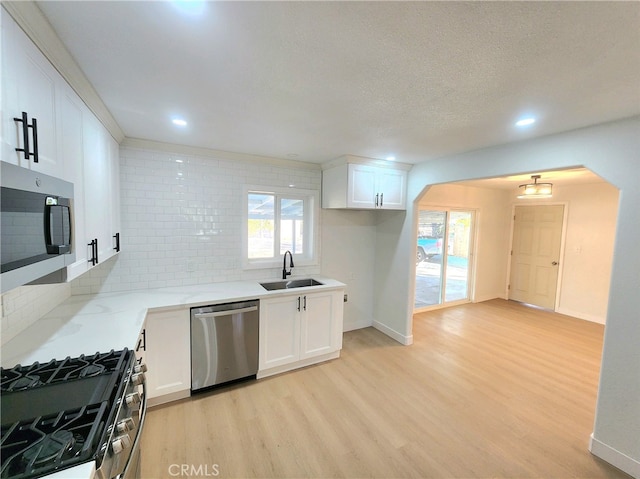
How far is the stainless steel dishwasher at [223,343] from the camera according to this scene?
8.24 ft

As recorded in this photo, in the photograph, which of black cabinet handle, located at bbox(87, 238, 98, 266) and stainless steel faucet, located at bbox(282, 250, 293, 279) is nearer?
black cabinet handle, located at bbox(87, 238, 98, 266)

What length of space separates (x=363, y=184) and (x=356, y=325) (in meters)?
2.23

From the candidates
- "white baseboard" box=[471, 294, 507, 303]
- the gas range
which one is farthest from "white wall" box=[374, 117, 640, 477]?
"white baseboard" box=[471, 294, 507, 303]

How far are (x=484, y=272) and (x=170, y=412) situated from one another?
6.00 meters

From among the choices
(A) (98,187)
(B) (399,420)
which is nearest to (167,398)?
(A) (98,187)

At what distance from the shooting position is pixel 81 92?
1.56 meters

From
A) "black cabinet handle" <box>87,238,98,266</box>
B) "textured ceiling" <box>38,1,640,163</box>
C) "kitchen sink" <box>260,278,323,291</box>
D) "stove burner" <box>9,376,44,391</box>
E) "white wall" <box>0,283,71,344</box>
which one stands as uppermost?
"textured ceiling" <box>38,1,640,163</box>

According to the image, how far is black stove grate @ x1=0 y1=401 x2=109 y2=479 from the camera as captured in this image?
0.81m

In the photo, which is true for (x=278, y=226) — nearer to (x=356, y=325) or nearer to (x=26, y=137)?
(x=356, y=325)

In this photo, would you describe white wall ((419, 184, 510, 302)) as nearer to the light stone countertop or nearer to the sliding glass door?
the sliding glass door

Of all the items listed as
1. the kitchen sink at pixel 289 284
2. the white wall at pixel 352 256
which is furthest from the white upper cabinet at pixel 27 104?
the white wall at pixel 352 256

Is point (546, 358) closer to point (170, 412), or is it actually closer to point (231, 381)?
point (231, 381)

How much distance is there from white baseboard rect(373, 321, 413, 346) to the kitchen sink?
1425 mm

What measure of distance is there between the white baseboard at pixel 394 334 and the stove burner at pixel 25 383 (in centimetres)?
360
